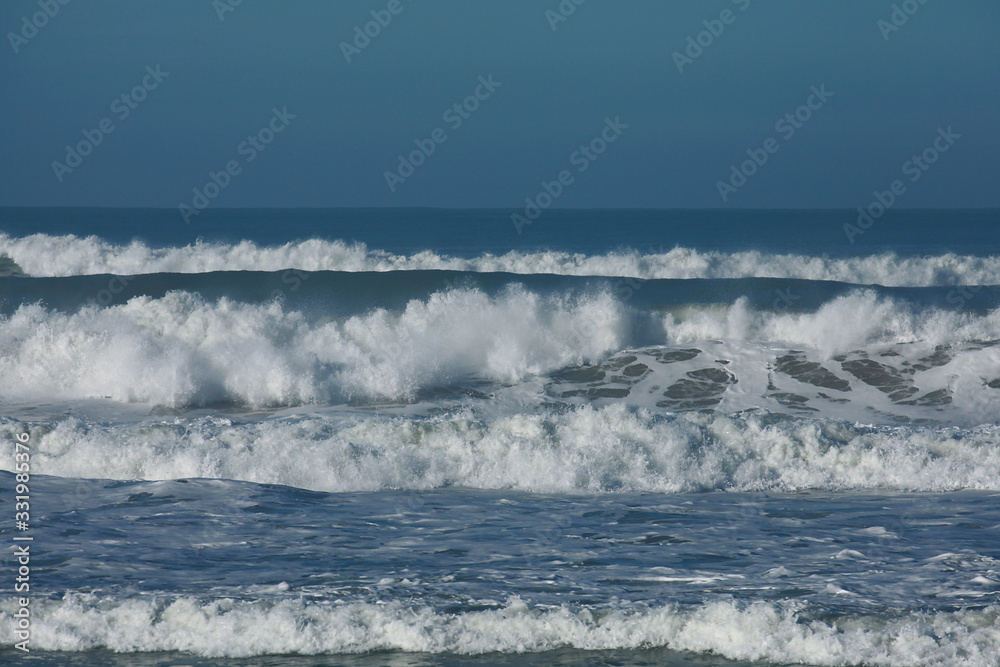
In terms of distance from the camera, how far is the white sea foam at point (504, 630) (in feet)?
16.5

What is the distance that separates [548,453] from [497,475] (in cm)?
58

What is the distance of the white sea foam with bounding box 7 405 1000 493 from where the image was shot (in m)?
8.84

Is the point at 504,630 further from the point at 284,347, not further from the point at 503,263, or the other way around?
the point at 503,263

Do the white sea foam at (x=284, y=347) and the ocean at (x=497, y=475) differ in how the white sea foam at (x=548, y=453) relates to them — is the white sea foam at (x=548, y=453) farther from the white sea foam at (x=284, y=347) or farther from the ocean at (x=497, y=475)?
the white sea foam at (x=284, y=347)

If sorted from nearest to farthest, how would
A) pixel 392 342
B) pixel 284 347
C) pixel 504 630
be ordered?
pixel 504 630
pixel 284 347
pixel 392 342

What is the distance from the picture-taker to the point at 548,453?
9.20m

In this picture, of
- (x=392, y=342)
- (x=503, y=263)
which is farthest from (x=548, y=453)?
(x=503, y=263)

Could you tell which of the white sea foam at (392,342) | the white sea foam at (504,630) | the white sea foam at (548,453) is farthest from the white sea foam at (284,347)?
the white sea foam at (504,630)

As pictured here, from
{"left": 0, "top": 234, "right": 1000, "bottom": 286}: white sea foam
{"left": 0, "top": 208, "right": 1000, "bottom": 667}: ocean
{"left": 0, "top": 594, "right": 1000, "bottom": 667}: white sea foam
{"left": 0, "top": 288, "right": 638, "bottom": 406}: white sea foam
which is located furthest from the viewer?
{"left": 0, "top": 234, "right": 1000, "bottom": 286}: white sea foam

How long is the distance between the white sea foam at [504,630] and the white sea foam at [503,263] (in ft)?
68.1

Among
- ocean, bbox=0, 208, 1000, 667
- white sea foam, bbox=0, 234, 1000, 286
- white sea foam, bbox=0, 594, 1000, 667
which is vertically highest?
white sea foam, bbox=0, 234, 1000, 286

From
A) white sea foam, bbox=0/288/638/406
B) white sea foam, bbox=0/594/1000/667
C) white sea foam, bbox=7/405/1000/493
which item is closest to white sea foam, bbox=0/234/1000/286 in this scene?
white sea foam, bbox=0/288/638/406

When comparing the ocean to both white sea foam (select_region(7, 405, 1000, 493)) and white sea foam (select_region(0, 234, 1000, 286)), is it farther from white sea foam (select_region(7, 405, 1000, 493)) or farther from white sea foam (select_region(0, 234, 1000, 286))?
white sea foam (select_region(0, 234, 1000, 286))

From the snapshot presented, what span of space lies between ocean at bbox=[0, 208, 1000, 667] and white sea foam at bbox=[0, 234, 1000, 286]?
5.98 m
